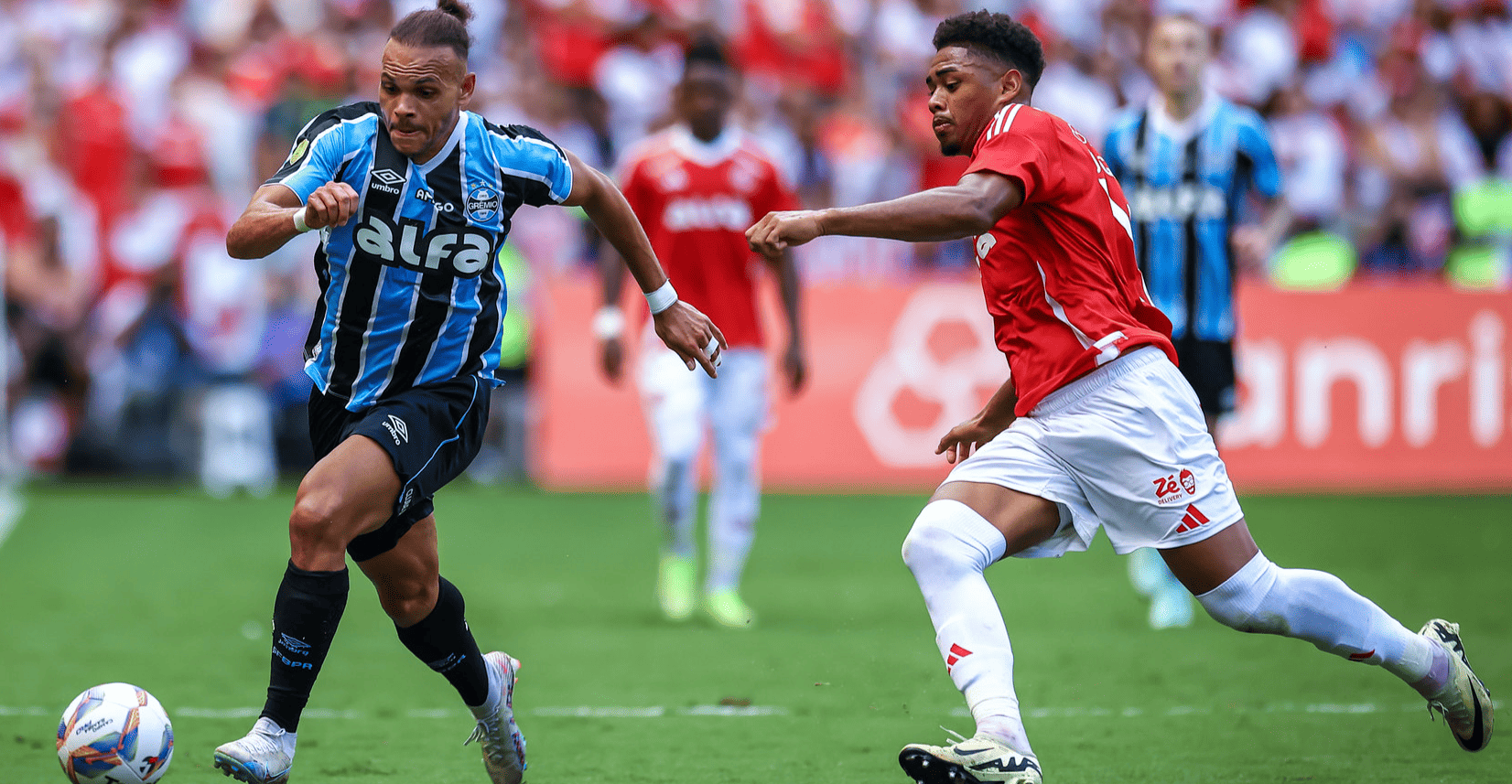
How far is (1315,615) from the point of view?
486 centimetres

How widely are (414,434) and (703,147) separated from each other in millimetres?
4465

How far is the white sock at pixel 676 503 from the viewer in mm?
8828

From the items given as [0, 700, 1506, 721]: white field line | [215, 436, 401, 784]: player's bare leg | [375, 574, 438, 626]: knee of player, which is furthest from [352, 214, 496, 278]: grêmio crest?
[0, 700, 1506, 721]: white field line

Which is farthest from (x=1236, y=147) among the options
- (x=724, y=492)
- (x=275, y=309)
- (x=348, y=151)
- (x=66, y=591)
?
(x=275, y=309)

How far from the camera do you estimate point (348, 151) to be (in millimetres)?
4859

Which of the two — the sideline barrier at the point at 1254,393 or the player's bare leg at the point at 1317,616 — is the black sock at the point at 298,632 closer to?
the player's bare leg at the point at 1317,616

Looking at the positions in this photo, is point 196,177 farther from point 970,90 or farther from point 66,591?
point 970,90

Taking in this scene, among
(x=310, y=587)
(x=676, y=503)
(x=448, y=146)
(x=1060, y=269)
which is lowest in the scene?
(x=676, y=503)

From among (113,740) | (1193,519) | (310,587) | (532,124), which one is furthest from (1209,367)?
(532,124)

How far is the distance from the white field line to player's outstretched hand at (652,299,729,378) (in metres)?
1.86

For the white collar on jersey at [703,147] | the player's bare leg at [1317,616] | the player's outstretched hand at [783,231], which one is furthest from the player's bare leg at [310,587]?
the white collar on jersey at [703,147]

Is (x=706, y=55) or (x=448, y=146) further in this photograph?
(x=706, y=55)

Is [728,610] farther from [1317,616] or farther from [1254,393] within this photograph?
[1254,393]

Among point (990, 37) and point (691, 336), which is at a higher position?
point (990, 37)
